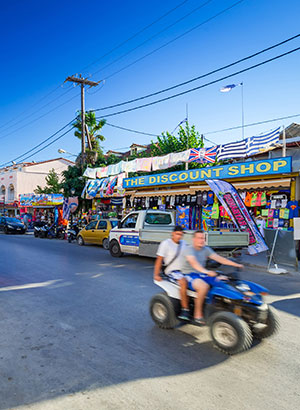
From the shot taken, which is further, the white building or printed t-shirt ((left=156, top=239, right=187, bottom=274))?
the white building

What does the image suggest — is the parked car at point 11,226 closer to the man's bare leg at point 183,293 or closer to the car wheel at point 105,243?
the car wheel at point 105,243

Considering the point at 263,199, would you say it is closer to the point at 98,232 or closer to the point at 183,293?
the point at 98,232

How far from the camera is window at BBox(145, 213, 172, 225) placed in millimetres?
11228

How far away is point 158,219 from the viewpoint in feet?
37.4

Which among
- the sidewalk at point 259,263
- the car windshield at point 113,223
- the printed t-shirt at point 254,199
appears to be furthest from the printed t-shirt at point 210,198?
the car windshield at point 113,223

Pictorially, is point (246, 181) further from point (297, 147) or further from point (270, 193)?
point (297, 147)

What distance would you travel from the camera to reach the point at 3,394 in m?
2.94

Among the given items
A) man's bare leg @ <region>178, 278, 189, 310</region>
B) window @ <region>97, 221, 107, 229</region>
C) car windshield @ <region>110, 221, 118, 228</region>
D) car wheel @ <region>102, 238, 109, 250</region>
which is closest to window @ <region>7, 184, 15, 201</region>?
window @ <region>97, 221, 107, 229</region>

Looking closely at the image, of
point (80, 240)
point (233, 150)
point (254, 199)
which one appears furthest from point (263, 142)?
point (80, 240)

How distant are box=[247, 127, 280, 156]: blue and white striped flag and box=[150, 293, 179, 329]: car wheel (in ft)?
34.5

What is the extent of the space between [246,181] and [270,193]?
1190 millimetres

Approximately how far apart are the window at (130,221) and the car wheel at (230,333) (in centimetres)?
752

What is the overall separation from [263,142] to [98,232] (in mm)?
8978

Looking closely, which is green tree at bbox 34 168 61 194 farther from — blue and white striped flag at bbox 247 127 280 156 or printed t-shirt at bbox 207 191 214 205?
blue and white striped flag at bbox 247 127 280 156
